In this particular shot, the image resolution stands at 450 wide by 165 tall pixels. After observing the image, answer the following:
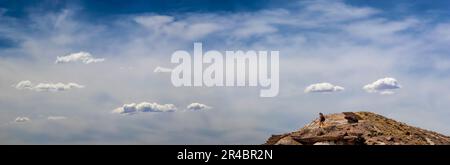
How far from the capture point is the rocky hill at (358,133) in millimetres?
72363

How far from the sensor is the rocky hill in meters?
72.4

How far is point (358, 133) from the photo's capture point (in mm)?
75250
